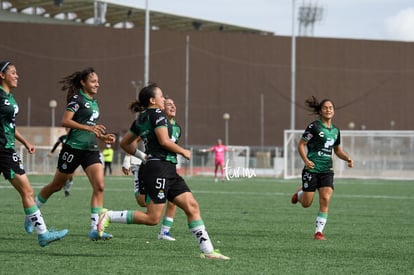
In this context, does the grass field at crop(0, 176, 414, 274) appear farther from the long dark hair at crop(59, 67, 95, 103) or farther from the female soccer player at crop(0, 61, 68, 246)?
the long dark hair at crop(59, 67, 95, 103)

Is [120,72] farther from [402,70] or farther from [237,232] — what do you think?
[237,232]

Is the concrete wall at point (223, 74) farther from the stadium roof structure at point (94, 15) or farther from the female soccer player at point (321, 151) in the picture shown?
the female soccer player at point (321, 151)

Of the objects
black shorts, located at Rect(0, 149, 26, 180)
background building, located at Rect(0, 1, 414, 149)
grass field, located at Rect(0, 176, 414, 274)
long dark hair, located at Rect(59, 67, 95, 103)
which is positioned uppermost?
background building, located at Rect(0, 1, 414, 149)

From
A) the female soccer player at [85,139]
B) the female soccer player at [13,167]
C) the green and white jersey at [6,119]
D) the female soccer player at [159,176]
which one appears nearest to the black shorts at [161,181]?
the female soccer player at [159,176]

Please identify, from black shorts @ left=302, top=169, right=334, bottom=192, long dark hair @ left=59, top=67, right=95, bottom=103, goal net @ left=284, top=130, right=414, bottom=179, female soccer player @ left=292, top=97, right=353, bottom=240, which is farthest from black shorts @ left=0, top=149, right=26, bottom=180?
goal net @ left=284, top=130, right=414, bottom=179

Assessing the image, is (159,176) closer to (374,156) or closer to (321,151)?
(321,151)

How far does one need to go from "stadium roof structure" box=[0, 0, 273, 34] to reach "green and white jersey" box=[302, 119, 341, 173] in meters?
53.4

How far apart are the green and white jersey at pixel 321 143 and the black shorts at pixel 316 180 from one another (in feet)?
0.24

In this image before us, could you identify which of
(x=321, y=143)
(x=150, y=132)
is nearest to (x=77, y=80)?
(x=150, y=132)

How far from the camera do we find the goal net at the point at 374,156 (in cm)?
4434

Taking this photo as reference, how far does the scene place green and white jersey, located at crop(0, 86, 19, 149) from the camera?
10844 mm

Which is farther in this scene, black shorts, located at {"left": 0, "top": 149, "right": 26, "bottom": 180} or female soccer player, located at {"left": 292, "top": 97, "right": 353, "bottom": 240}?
female soccer player, located at {"left": 292, "top": 97, "right": 353, "bottom": 240}

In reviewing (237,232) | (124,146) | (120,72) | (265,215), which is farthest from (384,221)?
(120,72)

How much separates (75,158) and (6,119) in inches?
63.6
